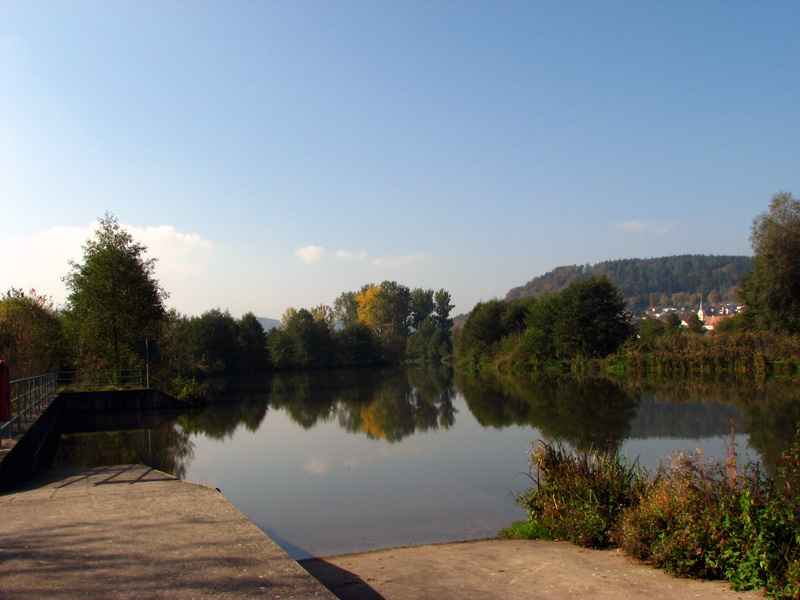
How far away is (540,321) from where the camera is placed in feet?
171

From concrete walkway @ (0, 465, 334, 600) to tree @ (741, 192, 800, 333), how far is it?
3780 cm

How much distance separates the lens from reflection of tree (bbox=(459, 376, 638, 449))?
17.2 metres

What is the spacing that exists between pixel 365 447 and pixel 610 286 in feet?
117

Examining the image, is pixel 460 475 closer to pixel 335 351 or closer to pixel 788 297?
pixel 788 297

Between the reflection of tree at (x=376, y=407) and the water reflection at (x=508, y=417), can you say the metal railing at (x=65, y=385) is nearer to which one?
the water reflection at (x=508, y=417)

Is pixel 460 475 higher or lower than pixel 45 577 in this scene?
lower

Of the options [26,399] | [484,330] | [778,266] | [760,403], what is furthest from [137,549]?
[484,330]

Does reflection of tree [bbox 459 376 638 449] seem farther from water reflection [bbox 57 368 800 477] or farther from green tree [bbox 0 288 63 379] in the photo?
green tree [bbox 0 288 63 379]

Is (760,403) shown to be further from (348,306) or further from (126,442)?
(348,306)

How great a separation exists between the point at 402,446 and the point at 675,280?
172 meters

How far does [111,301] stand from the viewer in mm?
31047

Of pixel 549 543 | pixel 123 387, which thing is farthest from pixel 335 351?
pixel 549 543

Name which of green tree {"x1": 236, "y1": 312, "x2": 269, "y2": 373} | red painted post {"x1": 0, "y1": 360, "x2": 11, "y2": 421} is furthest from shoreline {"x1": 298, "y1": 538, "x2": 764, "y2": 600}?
green tree {"x1": 236, "y1": 312, "x2": 269, "y2": 373}

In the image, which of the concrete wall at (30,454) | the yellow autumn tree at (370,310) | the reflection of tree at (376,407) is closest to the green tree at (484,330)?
the reflection of tree at (376,407)
